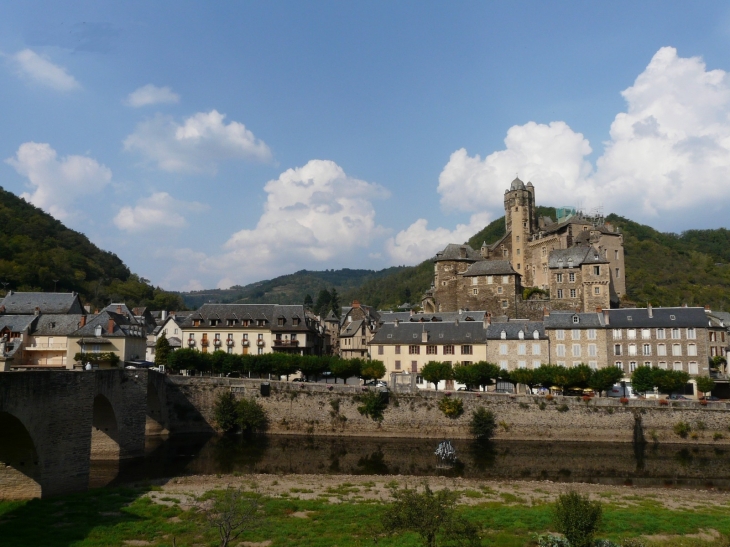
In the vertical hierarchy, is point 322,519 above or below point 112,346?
below

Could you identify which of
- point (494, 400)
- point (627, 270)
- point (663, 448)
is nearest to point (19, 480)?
point (494, 400)

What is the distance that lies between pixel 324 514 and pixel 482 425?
23.2 meters

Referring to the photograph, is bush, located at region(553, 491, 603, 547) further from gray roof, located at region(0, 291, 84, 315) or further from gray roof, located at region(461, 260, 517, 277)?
gray roof, located at region(461, 260, 517, 277)

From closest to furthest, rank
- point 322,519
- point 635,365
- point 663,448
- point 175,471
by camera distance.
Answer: point 322,519 → point 175,471 → point 663,448 → point 635,365

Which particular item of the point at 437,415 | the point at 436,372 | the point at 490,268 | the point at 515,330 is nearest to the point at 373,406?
the point at 437,415

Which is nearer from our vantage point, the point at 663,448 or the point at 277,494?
the point at 277,494

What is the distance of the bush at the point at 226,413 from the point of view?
156 feet

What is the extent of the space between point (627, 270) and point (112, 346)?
273 feet

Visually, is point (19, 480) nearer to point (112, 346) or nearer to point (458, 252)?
point (112, 346)

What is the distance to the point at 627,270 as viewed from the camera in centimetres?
9650

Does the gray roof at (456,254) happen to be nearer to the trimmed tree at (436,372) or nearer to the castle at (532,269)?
the castle at (532,269)

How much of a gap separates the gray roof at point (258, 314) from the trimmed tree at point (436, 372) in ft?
56.3

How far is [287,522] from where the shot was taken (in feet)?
77.4

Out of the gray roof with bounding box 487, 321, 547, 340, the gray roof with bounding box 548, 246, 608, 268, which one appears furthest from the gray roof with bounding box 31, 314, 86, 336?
the gray roof with bounding box 548, 246, 608, 268
